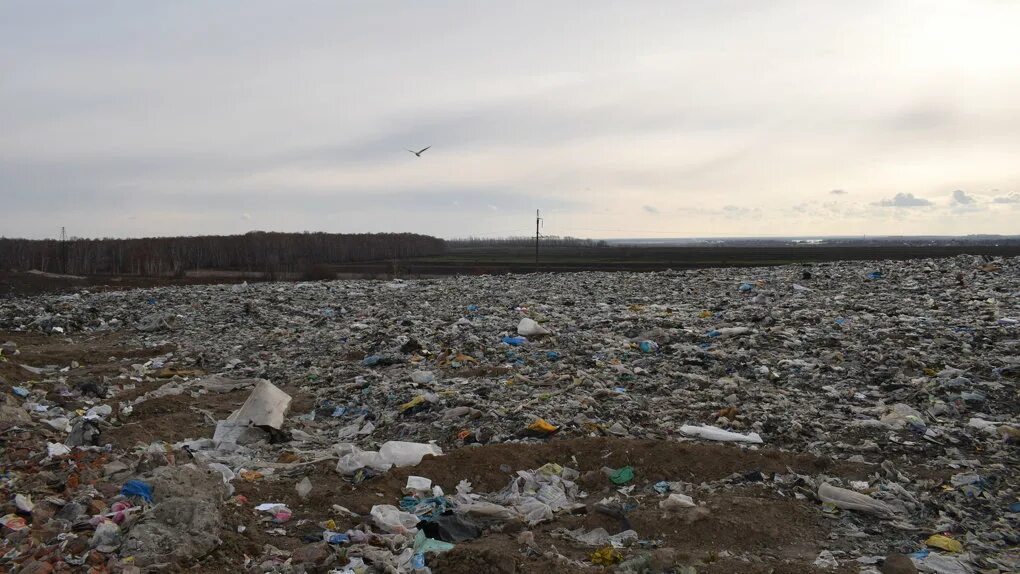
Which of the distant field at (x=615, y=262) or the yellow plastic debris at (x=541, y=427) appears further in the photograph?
the distant field at (x=615, y=262)

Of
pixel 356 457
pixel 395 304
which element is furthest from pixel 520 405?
pixel 395 304

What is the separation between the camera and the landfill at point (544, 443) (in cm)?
315

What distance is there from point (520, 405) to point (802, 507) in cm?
253

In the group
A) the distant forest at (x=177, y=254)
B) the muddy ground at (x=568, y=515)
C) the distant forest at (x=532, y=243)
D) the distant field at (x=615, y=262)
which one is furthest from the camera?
the distant forest at (x=532, y=243)

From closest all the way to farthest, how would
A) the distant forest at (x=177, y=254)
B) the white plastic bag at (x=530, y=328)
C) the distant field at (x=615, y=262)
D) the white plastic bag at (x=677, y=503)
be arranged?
1. the white plastic bag at (x=677, y=503)
2. the white plastic bag at (x=530, y=328)
3. the distant field at (x=615, y=262)
4. the distant forest at (x=177, y=254)

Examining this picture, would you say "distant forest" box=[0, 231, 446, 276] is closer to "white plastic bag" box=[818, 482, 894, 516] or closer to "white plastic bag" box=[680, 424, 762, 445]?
"white plastic bag" box=[680, 424, 762, 445]

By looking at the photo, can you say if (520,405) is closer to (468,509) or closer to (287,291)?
(468,509)

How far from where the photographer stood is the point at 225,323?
11.1 m

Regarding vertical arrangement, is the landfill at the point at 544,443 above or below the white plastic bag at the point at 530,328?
below

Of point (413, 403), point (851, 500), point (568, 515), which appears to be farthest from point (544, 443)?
point (851, 500)

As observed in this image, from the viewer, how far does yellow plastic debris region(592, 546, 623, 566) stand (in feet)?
10.0

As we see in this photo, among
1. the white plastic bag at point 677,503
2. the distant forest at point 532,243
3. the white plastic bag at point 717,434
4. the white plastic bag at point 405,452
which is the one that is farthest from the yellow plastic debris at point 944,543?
the distant forest at point 532,243

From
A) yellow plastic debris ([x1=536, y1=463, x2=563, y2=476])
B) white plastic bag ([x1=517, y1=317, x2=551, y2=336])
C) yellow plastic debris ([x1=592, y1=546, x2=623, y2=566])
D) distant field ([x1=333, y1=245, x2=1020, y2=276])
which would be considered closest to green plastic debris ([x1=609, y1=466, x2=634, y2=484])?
yellow plastic debris ([x1=536, y1=463, x2=563, y2=476])

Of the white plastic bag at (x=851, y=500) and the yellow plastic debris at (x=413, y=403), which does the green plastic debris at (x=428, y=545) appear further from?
the yellow plastic debris at (x=413, y=403)
